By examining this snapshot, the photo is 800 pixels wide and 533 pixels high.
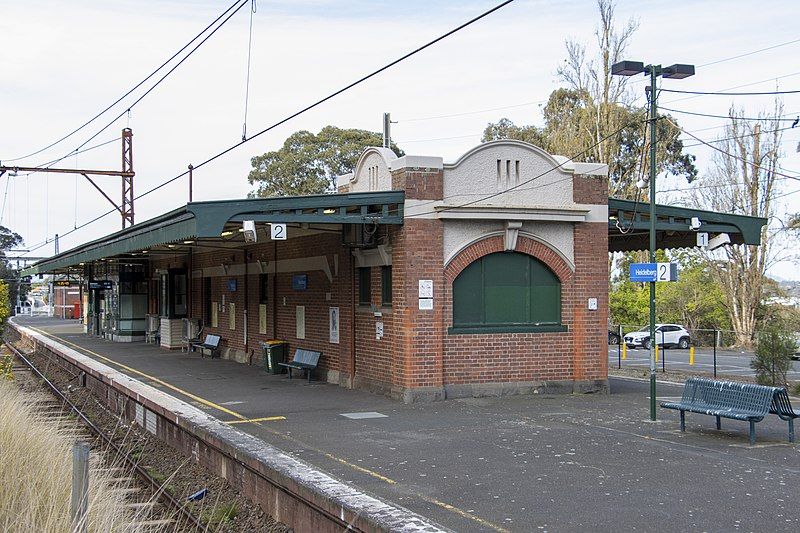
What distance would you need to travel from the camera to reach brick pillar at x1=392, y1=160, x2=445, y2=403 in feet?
50.1

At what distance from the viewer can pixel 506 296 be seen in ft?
53.6

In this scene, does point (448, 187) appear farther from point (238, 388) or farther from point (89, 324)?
point (89, 324)

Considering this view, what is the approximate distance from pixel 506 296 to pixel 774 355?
5626 mm

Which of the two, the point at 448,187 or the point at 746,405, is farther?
the point at 448,187

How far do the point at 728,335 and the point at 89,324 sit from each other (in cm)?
3056

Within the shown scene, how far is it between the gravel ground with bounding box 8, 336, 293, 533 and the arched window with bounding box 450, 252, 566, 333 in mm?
5456

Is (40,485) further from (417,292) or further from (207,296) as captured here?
(207,296)

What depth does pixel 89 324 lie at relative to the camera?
42438 millimetres

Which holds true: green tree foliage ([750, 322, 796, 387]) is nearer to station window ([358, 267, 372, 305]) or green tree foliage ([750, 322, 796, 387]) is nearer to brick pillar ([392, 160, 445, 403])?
brick pillar ([392, 160, 445, 403])

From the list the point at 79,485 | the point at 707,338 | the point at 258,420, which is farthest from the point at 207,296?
the point at 707,338

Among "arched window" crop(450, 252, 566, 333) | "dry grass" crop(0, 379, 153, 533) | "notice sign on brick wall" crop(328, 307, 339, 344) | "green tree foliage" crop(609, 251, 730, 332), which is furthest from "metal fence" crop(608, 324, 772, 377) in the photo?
"dry grass" crop(0, 379, 153, 533)

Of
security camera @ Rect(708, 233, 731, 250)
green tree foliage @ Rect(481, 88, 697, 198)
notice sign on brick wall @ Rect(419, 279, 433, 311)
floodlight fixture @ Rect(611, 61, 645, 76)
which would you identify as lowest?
notice sign on brick wall @ Rect(419, 279, 433, 311)

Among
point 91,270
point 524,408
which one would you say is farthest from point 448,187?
point 91,270

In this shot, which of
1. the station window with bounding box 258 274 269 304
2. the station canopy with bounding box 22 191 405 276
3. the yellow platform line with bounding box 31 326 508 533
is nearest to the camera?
the yellow platform line with bounding box 31 326 508 533
